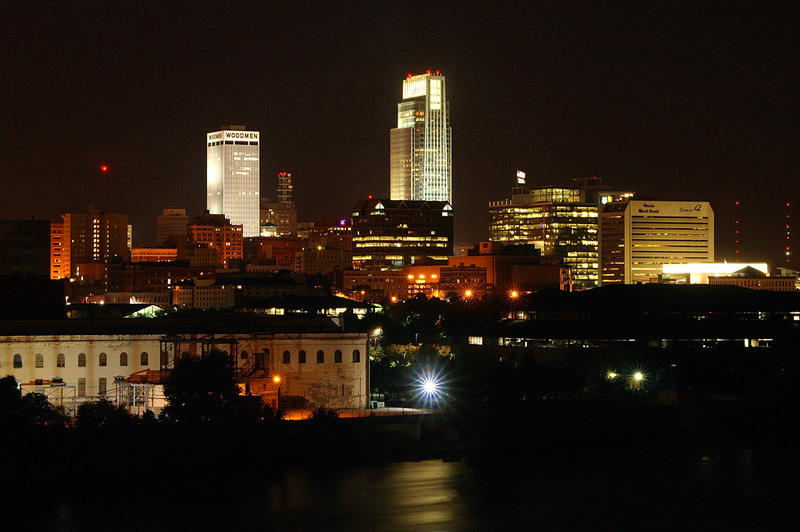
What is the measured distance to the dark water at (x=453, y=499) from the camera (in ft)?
142

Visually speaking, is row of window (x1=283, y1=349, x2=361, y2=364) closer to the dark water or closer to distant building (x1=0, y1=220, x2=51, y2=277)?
the dark water

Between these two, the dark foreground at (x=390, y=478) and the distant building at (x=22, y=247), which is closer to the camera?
the dark foreground at (x=390, y=478)

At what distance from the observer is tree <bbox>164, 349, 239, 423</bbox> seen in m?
51.0

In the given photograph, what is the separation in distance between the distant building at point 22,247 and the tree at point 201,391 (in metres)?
30.9

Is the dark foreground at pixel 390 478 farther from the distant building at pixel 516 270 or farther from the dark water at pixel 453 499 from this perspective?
the distant building at pixel 516 270

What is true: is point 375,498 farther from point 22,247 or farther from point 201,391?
point 22,247

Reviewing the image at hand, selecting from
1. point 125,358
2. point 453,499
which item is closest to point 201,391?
point 125,358

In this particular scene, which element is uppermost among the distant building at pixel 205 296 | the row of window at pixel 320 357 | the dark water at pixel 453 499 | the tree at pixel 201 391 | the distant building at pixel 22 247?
the distant building at pixel 22 247

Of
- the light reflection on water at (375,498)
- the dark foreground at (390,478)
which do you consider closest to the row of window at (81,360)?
Result: the dark foreground at (390,478)

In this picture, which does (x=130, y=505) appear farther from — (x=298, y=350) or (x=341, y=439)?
(x=298, y=350)

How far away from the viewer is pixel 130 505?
44938 mm

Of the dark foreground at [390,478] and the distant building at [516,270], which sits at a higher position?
the distant building at [516,270]

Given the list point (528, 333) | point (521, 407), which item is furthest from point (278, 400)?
point (528, 333)

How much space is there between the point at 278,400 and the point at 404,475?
9172mm
